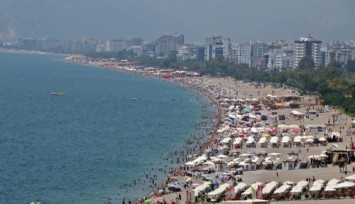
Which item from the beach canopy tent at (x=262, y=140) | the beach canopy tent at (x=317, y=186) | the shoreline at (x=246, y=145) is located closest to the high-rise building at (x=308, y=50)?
the shoreline at (x=246, y=145)

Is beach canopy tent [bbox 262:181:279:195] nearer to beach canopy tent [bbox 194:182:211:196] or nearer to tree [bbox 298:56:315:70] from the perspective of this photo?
beach canopy tent [bbox 194:182:211:196]

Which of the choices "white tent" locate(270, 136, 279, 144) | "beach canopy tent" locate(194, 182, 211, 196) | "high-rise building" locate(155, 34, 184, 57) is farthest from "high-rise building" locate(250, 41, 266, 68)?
"beach canopy tent" locate(194, 182, 211, 196)

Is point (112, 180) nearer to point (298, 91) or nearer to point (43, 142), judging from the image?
point (43, 142)

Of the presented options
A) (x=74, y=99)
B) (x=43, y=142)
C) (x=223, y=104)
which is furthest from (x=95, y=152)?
(x=74, y=99)

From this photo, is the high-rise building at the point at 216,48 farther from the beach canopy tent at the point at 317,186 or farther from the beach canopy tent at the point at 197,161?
the beach canopy tent at the point at 317,186

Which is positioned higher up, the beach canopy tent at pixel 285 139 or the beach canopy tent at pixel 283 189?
the beach canopy tent at pixel 283 189

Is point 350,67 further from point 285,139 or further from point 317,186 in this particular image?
point 317,186
